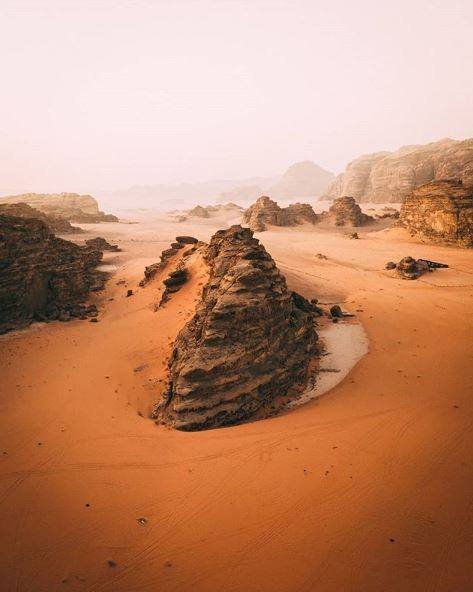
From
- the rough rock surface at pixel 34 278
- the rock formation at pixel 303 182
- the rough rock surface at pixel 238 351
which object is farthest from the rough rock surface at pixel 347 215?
the rock formation at pixel 303 182

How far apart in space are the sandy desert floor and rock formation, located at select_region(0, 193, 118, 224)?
4415 cm

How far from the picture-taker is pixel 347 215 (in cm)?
3884

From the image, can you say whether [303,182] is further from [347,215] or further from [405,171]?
[347,215]

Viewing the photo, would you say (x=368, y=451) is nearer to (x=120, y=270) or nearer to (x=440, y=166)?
(x=120, y=270)

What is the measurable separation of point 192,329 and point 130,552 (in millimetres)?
4668

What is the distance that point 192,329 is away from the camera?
7.93m

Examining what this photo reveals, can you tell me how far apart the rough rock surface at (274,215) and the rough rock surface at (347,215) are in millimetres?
2620

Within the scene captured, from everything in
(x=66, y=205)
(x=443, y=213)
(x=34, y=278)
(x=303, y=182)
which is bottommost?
(x=34, y=278)

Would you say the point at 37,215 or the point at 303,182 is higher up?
the point at 303,182

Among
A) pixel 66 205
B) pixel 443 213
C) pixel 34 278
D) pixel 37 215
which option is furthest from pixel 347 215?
pixel 66 205

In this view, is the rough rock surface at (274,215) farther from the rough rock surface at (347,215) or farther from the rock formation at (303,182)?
the rock formation at (303,182)

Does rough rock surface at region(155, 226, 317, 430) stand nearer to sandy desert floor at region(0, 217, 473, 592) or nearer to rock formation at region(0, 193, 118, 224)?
sandy desert floor at region(0, 217, 473, 592)

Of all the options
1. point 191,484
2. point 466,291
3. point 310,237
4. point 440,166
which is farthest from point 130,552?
point 440,166

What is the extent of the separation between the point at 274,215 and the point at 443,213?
65.5 feet
